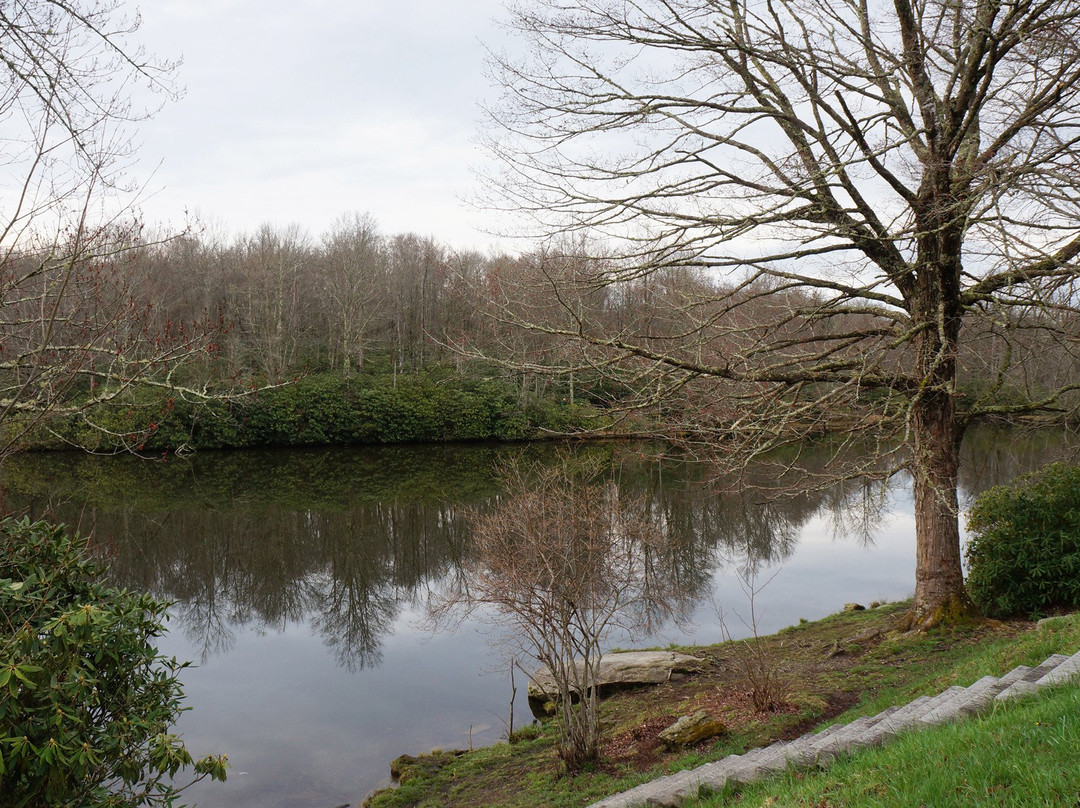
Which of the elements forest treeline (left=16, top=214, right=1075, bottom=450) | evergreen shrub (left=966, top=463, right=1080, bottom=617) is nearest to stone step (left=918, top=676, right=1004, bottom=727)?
evergreen shrub (left=966, top=463, right=1080, bottom=617)

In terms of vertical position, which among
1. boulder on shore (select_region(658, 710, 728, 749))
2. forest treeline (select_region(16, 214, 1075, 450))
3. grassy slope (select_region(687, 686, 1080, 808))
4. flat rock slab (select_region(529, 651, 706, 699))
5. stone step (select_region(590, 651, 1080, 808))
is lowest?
flat rock slab (select_region(529, 651, 706, 699))

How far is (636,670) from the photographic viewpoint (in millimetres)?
11602

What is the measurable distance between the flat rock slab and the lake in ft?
2.18

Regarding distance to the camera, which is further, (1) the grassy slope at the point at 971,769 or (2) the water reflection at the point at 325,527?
(2) the water reflection at the point at 325,527

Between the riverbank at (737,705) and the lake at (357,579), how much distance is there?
1.25 m

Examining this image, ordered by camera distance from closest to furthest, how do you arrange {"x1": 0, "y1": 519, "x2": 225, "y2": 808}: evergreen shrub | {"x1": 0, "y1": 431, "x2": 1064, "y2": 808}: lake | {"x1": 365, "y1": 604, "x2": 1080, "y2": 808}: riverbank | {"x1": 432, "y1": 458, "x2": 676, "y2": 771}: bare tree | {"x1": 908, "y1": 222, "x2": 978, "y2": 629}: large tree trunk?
{"x1": 0, "y1": 519, "x2": 225, "y2": 808}: evergreen shrub < {"x1": 365, "y1": 604, "x2": 1080, "y2": 808}: riverbank < {"x1": 432, "y1": 458, "x2": 676, "y2": 771}: bare tree < {"x1": 908, "y1": 222, "x2": 978, "y2": 629}: large tree trunk < {"x1": 0, "y1": 431, "x2": 1064, "y2": 808}: lake

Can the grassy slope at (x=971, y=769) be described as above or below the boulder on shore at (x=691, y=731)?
above

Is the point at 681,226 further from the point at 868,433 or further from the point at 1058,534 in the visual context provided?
the point at 1058,534

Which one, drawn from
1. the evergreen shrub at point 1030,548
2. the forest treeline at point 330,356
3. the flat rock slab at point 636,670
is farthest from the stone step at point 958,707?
the forest treeline at point 330,356

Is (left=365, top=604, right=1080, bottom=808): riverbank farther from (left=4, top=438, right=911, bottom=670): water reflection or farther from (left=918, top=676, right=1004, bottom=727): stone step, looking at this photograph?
(left=4, top=438, right=911, bottom=670): water reflection

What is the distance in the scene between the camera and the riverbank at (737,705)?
724cm

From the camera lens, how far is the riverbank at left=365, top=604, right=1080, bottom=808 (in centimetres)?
724

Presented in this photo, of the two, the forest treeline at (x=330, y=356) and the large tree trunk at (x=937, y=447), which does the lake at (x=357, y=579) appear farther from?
the forest treeline at (x=330, y=356)

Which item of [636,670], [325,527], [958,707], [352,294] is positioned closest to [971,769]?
[958,707]
